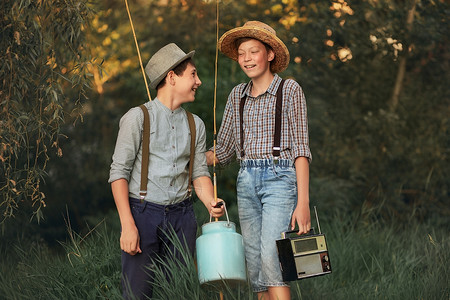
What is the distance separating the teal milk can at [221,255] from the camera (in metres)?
3.51

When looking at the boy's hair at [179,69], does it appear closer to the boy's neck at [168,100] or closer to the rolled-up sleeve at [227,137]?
the boy's neck at [168,100]

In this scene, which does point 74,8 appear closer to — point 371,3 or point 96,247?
point 96,247

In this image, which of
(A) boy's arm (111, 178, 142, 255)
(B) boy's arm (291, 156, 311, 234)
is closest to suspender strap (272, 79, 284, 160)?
(B) boy's arm (291, 156, 311, 234)

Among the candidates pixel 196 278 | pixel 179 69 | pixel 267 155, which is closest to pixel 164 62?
pixel 179 69

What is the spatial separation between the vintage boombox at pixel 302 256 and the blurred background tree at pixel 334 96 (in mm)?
3080

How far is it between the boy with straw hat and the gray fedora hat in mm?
346

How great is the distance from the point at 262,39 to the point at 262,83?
24 centimetres

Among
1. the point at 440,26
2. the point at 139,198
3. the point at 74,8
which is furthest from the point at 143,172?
the point at 440,26

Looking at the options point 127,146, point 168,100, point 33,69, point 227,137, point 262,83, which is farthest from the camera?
point 33,69

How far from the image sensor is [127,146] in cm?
362

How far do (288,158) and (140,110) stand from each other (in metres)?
0.83

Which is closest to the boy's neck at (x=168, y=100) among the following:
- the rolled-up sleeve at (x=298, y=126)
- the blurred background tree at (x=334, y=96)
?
the rolled-up sleeve at (x=298, y=126)

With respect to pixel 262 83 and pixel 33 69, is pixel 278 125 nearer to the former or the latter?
pixel 262 83

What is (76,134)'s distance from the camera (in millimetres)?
8469
